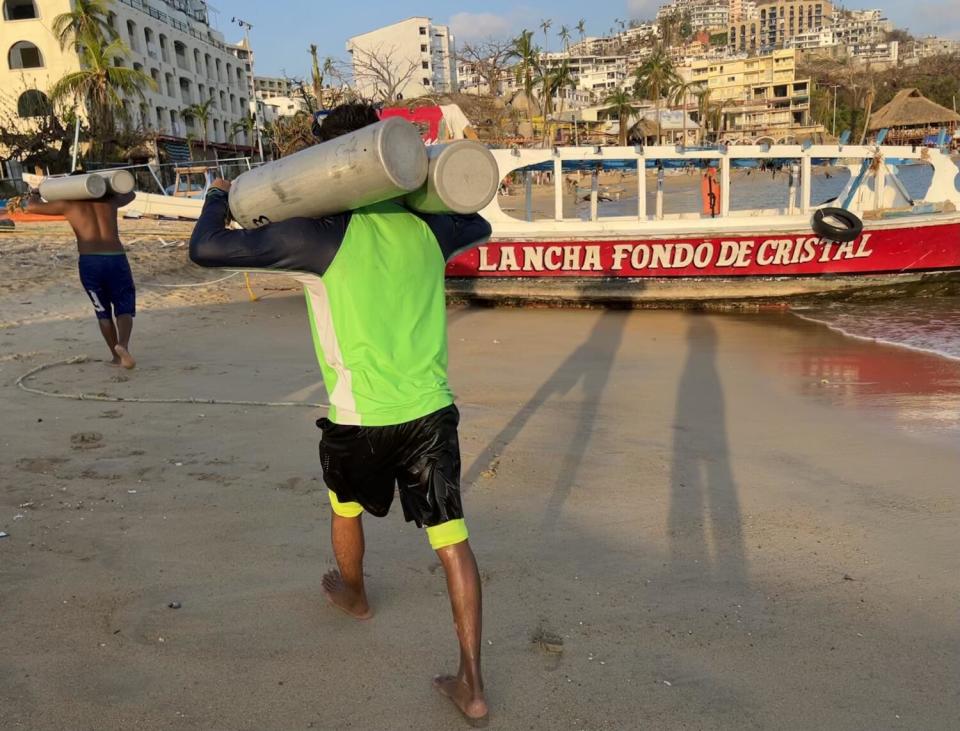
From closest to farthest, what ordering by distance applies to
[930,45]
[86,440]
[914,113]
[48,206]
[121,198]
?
1. [86,440]
2. [48,206]
3. [121,198]
4. [914,113]
5. [930,45]

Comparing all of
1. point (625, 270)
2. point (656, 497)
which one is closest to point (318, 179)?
point (656, 497)

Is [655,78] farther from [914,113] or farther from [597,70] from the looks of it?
[597,70]

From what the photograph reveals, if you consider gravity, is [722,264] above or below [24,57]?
below

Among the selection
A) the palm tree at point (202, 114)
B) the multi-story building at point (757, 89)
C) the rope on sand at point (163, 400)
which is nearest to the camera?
the rope on sand at point (163, 400)

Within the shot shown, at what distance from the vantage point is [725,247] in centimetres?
1071

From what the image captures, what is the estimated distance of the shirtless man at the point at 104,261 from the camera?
A: 244 inches

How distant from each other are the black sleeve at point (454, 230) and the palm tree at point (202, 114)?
4639 centimetres

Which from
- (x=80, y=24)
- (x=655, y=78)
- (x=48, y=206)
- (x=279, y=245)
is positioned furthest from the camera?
Answer: (x=655, y=78)

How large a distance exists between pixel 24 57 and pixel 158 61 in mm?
8677

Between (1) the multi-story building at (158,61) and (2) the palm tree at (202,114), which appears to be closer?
(1) the multi-story building at (158,61)

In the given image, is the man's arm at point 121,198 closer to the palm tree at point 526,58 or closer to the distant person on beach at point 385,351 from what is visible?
the distant person on beach at point 385,351

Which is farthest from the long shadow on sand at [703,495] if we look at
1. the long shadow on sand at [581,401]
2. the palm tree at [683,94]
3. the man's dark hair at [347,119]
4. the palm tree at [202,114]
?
the palm tree at [683,94]

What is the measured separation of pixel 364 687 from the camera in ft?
7.79

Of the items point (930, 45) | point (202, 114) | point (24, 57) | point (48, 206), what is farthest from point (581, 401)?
point (930, 45)
